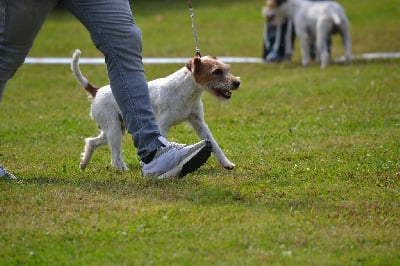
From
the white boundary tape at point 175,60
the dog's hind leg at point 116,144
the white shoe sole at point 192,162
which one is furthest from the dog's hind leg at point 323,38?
the white shoe sole at point 192,162

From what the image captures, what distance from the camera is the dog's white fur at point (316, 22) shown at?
45.6ft

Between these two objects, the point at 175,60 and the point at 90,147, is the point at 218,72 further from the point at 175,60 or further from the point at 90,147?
the point at 175,60

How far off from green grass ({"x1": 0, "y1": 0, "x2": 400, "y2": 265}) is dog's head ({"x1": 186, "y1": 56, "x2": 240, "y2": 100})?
62 cm

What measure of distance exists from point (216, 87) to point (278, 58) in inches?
321

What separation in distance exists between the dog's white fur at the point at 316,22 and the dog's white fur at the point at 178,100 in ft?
23.0

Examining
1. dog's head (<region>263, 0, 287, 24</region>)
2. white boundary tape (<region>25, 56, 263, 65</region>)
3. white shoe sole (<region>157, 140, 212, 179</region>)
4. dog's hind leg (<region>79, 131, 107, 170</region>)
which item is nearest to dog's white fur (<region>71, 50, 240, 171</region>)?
dog's hind leg (<region>79, 131, 107, 170</region>)

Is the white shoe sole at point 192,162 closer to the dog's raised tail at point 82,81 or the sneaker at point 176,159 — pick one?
the sneaker at point 176,159

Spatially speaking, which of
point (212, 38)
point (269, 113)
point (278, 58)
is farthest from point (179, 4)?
point (269, 113)

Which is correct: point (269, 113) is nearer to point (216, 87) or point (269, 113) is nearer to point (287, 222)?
point (216, 87)

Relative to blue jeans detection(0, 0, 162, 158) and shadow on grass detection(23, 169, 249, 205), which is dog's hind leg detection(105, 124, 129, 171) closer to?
shadow on grass detection(23, 169, 249, 205)

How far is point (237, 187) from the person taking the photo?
20.1ft

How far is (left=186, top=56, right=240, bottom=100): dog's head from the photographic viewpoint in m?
7.05

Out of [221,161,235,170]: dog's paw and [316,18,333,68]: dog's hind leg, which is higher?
[221,161,235,170]: dog's paw

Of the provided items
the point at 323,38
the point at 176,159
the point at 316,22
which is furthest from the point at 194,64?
the point at 316,22
